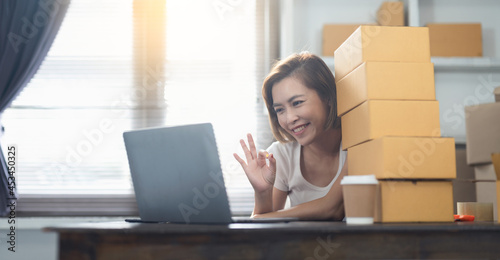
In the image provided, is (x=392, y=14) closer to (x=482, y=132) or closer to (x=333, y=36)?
(x=333, y=36)

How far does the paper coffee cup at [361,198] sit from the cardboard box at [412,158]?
0.30 ft

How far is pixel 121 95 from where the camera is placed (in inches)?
122

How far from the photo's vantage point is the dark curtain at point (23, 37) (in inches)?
119

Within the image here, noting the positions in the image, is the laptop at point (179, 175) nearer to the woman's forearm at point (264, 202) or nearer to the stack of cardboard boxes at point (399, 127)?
the stack of cardboard boxes at point (399, 127)

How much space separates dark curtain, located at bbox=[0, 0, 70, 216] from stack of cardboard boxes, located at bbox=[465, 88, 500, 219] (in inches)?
97.9

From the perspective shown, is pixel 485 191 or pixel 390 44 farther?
pixel 485 191

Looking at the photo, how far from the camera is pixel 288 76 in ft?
6.25

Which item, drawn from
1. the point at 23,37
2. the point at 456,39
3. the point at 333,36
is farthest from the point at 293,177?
the point at 23,37

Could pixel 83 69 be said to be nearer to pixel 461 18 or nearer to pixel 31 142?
pixel 31 142

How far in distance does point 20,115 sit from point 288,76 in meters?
1.99

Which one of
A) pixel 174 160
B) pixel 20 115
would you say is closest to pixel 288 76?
pixel 174 160

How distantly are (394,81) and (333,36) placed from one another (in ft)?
5.83

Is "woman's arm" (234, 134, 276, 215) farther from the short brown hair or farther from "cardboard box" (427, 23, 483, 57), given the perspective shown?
"cardboard box" (427, 23, 483, 57)

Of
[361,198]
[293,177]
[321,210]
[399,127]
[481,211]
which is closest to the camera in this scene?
[361,198]
